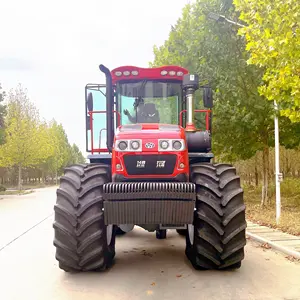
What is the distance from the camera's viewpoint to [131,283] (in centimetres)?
564

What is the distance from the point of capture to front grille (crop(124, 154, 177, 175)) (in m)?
6.15

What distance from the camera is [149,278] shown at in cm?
590

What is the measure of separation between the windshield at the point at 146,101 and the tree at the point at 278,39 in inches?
89.4

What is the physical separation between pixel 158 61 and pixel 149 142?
65.3 ft

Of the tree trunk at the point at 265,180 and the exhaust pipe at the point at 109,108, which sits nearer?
the exhaust pipe at the point at 109,108

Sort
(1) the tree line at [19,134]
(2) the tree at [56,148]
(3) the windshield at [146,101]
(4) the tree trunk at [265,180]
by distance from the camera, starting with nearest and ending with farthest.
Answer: (3) the windshield at [146,101], (4) the tree trunk at [265,180], (1) the tree line at [19,134], (2) the tree at [56,148]

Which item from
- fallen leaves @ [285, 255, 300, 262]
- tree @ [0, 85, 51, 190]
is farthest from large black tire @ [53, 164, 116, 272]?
tree @ [0, 85, 51, 190]

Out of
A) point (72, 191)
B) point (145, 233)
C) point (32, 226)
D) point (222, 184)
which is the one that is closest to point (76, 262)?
point (72, 191)

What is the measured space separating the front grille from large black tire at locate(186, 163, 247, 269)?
514mm

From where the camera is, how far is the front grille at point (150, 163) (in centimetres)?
615

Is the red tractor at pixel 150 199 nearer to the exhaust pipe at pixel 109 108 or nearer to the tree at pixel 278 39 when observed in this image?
the exhaust pipe at pixel 109 108

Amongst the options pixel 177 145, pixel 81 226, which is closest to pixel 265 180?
pixel 177 145

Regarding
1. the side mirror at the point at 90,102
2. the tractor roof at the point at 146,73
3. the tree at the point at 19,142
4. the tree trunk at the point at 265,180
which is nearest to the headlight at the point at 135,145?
the side mirror at the point at 90,102

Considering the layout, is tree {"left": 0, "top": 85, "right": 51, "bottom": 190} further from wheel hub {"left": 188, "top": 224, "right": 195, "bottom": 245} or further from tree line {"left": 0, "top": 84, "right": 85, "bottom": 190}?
wheel hub {"left": 188, "top": 224, "right": 195, "bottom": 245}
